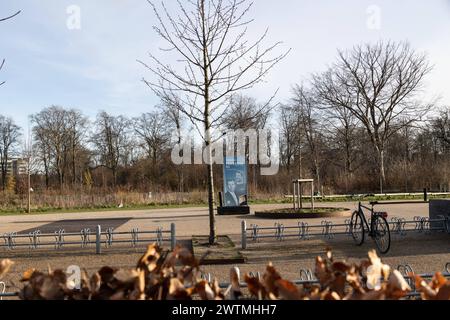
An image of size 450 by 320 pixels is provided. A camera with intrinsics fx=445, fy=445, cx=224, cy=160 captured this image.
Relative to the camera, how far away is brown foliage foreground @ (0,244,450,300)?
73.2 inches

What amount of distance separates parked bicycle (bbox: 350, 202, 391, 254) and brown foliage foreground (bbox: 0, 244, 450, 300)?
7.48 metres

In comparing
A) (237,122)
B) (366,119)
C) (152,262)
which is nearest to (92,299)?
(152,262)

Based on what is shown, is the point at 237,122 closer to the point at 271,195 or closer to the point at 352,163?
the point at 271,195

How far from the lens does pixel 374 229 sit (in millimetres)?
9812

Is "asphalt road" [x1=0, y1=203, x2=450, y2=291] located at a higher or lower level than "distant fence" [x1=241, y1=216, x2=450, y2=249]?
lower

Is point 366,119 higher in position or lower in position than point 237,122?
higher

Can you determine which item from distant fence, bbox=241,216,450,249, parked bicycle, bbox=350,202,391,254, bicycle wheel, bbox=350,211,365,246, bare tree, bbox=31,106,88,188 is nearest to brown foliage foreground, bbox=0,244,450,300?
parked bicycle, bbox=350,202,391,254

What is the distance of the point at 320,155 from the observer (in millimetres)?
50469

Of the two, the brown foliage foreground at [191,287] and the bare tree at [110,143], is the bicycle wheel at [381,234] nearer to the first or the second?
the brown foliage foreground at [191,287]

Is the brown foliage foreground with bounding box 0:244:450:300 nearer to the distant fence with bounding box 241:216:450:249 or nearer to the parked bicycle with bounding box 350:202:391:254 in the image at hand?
the parked bicycle with bounding box 350:202:391:254

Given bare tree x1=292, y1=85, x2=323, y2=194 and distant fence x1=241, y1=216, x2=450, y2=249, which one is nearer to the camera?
distant fence x1=241, y1=216, x2=450, y2=249

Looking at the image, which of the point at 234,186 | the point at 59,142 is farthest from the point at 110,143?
the point at 234,186

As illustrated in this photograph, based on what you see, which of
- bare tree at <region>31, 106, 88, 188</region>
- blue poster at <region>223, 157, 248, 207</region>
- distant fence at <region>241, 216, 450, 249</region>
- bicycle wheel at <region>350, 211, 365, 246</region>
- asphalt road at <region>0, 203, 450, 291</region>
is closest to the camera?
asphalt road at <region>0, 203, 450, 291</region>
